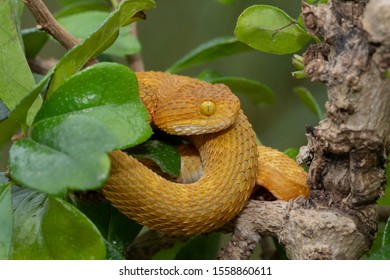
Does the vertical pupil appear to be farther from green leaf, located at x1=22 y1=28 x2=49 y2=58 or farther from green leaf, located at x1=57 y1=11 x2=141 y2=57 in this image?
green leaf, located at x1=22 y1=28 x2=49 y2=58

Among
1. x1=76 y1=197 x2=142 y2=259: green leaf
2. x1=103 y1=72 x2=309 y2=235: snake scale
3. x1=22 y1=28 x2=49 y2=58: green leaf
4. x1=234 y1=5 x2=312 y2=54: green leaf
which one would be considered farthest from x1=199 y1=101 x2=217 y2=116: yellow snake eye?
x1=22 y1=28 x2=49 y2=58: green leaf

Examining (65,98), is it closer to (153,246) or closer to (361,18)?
(361,18)

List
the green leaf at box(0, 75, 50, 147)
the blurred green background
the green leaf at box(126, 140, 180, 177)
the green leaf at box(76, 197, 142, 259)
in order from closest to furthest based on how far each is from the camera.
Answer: the green leaf at box(0, 75, 50, 147), the green leaf at box(126, 140, 180, 177), the green leaf at box(76, 197, 142, 259), the blurred green background

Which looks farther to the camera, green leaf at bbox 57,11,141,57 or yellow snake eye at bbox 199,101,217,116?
green leaf at bbox 57,11,141,57

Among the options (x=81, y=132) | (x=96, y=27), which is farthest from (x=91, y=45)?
(x=96, y=27)

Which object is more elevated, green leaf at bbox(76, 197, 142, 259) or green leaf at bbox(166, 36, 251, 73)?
green leaf at bbox(166, 36, 251, 73)
